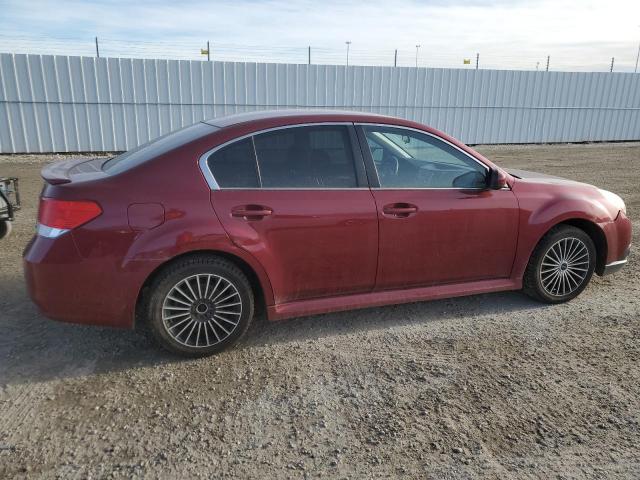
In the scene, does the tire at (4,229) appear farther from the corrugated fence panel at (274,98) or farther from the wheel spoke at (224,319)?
the corrugated fence panel at (274,98)

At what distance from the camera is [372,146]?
12.5 ft

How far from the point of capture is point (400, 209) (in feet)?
12.3

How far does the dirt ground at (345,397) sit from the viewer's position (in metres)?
2.53

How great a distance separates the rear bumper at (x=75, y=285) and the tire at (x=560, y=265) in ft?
10.6

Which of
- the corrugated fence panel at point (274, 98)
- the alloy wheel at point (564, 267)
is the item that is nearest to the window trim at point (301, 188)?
the alloy wheel at point (564, 267)

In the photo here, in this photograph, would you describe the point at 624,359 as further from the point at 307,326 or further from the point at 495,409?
the point at 307,326

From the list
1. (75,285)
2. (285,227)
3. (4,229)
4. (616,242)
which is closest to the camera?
(75,285)

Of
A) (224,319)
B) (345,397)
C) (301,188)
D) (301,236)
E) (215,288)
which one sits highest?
(301,188)

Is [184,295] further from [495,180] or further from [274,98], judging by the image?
[274,98]

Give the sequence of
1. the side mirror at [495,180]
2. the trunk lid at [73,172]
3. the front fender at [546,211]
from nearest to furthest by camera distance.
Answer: the trunk lid at [73,172], the side mirror at [495,180], the front fender at [546,211]

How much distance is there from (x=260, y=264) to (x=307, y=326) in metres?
0.85

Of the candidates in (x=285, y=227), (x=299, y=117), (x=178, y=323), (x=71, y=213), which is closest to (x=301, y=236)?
(x=285, y=227)

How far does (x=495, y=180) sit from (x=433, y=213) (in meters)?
0.60

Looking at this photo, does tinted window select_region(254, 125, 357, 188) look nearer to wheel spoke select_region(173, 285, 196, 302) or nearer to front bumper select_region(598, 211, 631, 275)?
wheel spoke select_region(173, 285, 196, 302)
